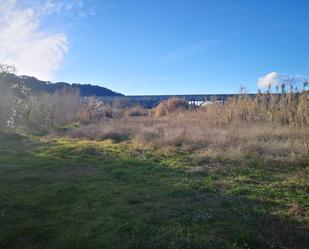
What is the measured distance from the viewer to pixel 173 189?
20.9 ft

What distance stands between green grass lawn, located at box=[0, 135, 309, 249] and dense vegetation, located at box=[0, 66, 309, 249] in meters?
0.02

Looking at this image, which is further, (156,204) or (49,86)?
(49,86)

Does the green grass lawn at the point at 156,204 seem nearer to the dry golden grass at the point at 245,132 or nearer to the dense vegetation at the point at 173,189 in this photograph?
the dense vegetation at the point at 173,189

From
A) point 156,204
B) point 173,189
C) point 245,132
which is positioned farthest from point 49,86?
point 156,204

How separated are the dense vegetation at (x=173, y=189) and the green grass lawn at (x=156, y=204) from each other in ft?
0.05

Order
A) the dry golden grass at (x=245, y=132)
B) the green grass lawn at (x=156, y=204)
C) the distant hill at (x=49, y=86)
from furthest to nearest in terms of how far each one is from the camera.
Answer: the distant hill at (x=49, y=86) → the dry golden grass at (x=245, y=132) → the green grass lawn at (x=156, y=204)

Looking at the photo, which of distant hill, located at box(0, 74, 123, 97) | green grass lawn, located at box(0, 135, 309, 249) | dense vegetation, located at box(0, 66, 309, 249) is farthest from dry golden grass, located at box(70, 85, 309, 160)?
distant hill, located at box(0, 74, 123, 97)

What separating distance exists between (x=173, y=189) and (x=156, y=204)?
86 cm

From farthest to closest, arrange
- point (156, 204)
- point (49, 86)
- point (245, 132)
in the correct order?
1. point (49, 86)
2. point (245, 132)
3. point (156, 204)

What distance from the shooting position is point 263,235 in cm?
419

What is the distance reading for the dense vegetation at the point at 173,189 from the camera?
4332 millimetres

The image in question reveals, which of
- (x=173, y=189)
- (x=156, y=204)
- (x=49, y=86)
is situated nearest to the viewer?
(x=156, y=204)

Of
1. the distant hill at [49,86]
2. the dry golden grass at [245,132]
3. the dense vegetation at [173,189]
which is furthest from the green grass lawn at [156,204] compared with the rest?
the distant hill at [49,86]

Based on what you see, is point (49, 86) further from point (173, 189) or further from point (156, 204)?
point (156, 204)
